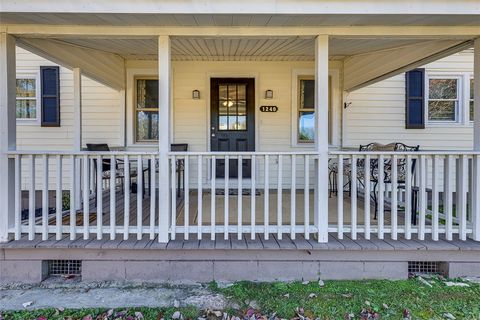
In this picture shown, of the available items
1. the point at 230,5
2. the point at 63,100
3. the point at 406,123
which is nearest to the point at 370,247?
the point at 230,5

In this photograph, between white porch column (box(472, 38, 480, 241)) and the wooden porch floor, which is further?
white porch column (box(472, 38, 480, 241))

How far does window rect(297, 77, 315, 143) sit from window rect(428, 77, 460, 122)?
89.9 inches

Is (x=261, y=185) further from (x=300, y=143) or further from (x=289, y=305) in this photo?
(x=289, y=305)

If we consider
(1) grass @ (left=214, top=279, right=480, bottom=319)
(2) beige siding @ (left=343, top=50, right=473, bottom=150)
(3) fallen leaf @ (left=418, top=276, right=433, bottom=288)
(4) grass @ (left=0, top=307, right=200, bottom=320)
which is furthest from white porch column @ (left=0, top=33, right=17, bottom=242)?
(2) beige siding @ (left=343, top=50, right=473, bottom=150)

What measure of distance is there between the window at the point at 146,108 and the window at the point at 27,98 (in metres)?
1.92

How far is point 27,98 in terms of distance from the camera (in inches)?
224

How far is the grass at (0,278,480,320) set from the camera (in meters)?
2.45

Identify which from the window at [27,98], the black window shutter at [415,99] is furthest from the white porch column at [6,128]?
the black window shutter at [415,99]

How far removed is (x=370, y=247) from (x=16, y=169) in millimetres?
3510

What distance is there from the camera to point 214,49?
4.65 meters

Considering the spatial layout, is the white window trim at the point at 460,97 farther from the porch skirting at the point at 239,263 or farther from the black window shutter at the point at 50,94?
the black window shutter at the point at 50,94

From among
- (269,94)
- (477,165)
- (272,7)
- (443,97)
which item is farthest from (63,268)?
(443,97)

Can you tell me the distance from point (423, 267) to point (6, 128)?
4.39 m

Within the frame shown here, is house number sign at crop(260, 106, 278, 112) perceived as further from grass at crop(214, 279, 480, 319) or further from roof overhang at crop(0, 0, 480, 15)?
grass at crop(214, 279, 480, 319)
